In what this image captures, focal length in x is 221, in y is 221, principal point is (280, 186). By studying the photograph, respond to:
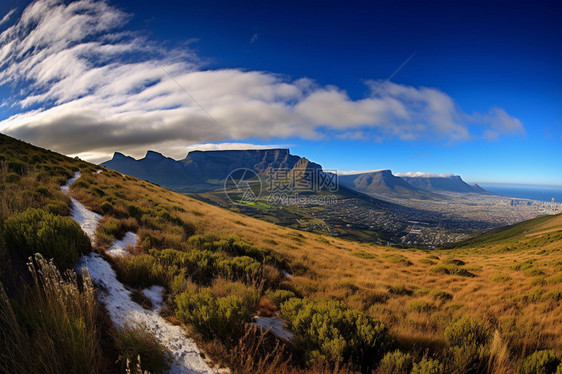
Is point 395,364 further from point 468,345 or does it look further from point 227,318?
point 227,318

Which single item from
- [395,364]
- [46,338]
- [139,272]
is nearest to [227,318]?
[46,338]

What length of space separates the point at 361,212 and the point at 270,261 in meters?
175

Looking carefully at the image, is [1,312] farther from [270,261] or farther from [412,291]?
[412,291]

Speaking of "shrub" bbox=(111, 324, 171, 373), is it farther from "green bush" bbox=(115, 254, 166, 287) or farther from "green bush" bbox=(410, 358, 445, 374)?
"green bush" bbox=(410, 358, 445, 374)

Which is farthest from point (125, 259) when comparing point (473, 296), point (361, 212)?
point (361, 212)

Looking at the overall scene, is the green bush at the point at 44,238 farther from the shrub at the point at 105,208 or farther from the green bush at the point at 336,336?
the shrub at the point at 105,208

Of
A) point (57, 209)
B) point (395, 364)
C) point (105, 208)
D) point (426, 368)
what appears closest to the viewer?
point (426, 368)

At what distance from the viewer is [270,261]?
10.5m

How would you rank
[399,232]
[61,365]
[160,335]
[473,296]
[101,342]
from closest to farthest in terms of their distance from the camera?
[61,365] < [101,342] < [160,335] < [473,296] < [399,232]

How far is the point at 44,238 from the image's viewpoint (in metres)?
4.67

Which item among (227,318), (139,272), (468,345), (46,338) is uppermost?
(46,338)

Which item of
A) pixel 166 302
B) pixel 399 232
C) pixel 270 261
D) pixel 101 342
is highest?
pixel 101 342

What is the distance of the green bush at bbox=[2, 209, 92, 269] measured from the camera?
4562mm

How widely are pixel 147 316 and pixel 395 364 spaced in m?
4.86
